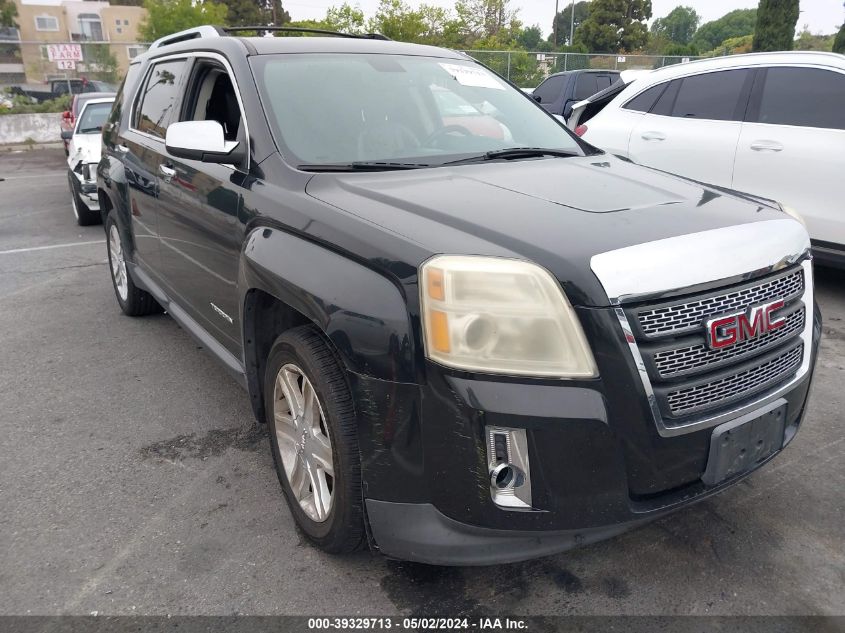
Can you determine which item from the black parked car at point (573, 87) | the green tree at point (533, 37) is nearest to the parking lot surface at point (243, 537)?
the black parked car at point (573, 87)

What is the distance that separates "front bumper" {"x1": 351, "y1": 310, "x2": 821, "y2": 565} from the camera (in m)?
1.88

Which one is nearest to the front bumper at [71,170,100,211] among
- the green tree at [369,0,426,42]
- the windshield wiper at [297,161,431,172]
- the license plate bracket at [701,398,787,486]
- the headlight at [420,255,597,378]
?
the windshield wiper at [297,161,431,172]

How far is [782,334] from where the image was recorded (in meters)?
2.29

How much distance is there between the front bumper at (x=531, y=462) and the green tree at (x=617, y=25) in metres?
55.2

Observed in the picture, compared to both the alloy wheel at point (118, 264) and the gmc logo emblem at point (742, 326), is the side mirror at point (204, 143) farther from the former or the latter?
the alloy wheel at point (118, 264)

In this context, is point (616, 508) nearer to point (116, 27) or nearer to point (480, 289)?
point (480, 289)

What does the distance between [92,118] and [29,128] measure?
13954 millimetres

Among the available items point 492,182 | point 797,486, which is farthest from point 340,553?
point 797,486

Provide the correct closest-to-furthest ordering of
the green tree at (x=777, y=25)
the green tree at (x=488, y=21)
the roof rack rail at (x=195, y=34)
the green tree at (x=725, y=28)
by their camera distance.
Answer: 1. the roof rack rail at (x=195, y=34)
2. the green tree at (x=777, y=25)
3. the green tree at (x=488, y=21)
4. the green tree at (x=725, y=28)

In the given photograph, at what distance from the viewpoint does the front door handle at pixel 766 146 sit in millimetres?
5348

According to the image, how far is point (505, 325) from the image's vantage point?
75.4 inches

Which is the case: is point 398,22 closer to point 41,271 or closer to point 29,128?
point 29,128

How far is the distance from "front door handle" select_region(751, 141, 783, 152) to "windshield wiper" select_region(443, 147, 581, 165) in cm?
289

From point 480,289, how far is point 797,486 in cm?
189
